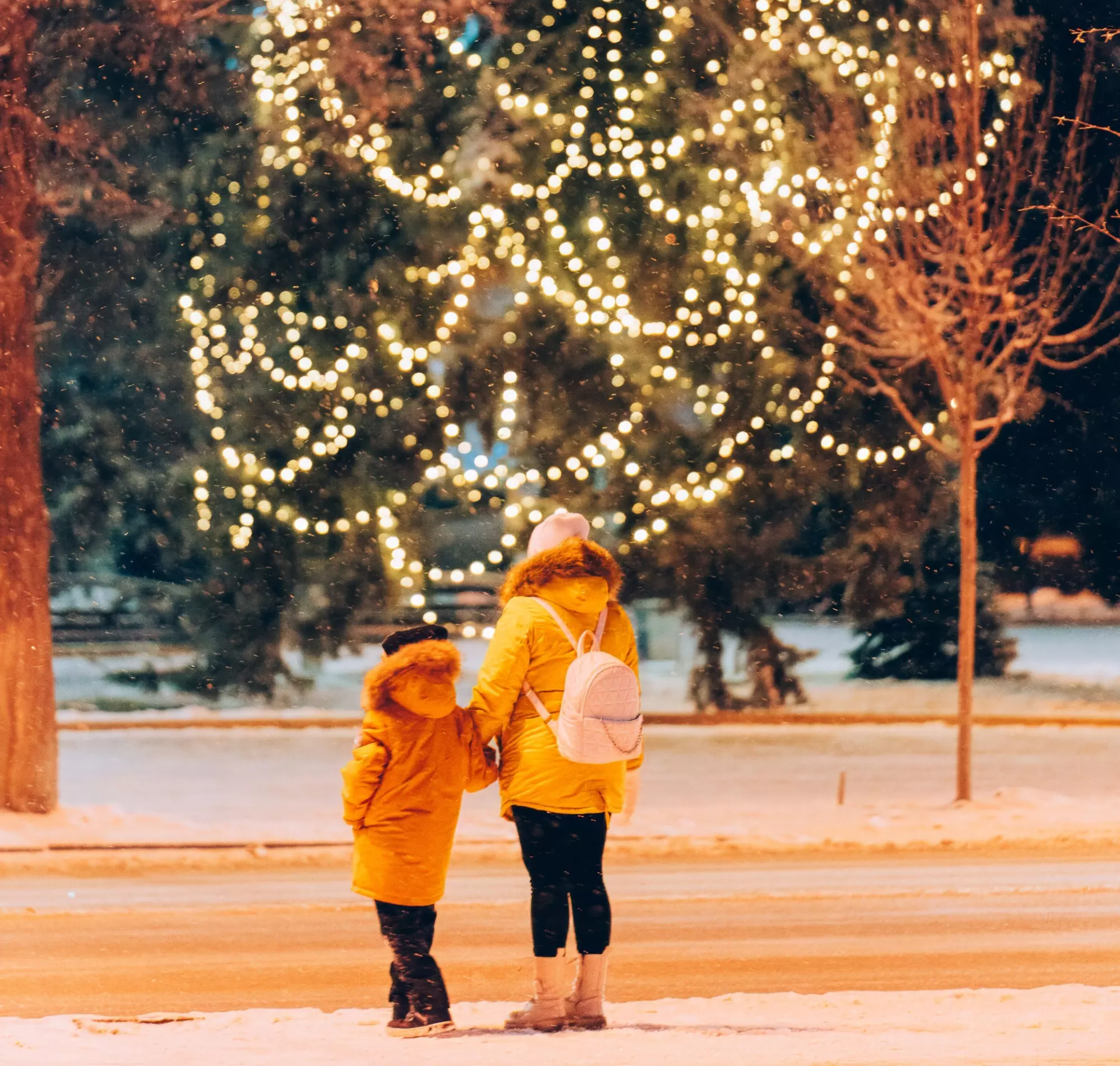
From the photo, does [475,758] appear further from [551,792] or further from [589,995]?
[589,995]

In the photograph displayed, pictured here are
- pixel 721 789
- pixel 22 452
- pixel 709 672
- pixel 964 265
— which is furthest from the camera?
pixel 709 672

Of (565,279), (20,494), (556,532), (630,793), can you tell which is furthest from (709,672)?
(556,532)

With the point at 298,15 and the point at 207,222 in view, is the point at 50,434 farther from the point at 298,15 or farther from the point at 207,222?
the point at 298,15

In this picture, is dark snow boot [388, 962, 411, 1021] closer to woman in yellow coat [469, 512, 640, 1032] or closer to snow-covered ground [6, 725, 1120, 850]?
woman in yellow coat [469, 512, 640, 1032]

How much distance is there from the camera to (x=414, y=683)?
605 cm

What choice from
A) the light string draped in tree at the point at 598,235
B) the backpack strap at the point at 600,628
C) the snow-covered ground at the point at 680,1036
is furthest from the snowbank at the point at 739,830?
the light string draped in tree at the point at 598,235

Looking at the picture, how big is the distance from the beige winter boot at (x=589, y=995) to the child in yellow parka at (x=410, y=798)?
0.45 metres

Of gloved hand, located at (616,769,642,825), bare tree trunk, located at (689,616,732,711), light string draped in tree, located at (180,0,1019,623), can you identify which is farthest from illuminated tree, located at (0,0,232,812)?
bare tree trunk, located at (689,616,732,711)

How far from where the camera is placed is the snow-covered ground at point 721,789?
1199cm

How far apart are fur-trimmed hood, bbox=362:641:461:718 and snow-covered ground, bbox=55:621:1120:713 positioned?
47.6 ft

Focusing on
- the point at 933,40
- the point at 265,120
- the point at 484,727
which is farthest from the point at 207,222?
the point at 484,727

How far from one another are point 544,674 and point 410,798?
24.9 inches

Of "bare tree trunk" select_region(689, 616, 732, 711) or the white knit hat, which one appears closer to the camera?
the white knit hat

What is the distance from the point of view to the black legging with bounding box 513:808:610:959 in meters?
6.06
